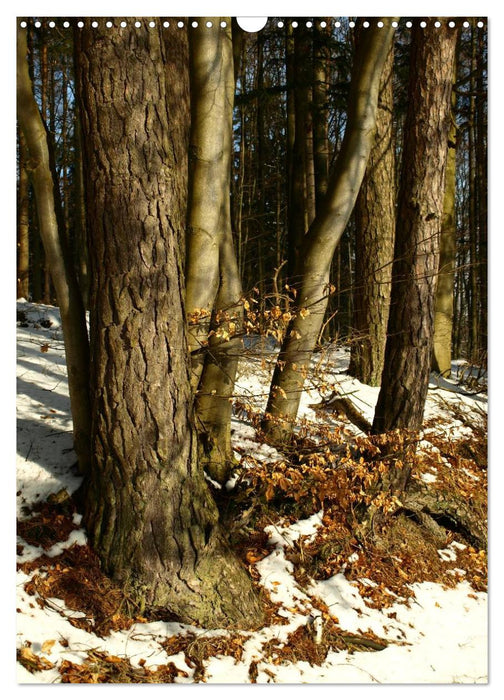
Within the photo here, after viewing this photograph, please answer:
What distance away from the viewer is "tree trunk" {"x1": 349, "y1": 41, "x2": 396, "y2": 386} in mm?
6559

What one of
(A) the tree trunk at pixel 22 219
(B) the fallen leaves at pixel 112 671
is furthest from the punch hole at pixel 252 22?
(A) the tree trunk at pixel 22 219

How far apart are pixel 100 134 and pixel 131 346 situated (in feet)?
3.56

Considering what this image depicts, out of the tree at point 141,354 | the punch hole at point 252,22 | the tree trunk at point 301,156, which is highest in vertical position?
the tree trunk at point 301,156

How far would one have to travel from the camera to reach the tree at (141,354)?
2701mm

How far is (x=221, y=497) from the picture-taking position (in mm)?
3752

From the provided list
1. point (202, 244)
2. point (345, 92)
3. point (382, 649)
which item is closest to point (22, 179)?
point (345, 92)

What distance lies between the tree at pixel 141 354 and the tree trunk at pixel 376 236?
3.98 metres

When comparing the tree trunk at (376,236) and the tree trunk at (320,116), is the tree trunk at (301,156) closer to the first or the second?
the tree trunk at (320,116)

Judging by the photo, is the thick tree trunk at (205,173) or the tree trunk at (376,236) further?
the tree trunk at (376,236)

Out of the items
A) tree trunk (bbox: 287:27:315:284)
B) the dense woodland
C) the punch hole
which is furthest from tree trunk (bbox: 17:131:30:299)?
the punch hole

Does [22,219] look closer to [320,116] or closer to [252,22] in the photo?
[320,116]

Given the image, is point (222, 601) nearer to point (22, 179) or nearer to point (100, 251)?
point (100, 251)

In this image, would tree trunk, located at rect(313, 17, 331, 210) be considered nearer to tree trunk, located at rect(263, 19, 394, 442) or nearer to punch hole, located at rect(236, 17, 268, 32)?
tree trunk, located at rect(263, 19, 394, 442)

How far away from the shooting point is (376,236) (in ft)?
22.3
